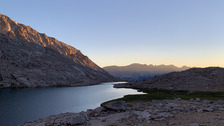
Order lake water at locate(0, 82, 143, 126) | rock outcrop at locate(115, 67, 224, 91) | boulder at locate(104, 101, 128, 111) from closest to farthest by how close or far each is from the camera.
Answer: boulder at locate(104, 101, 128, 111) → lake water at locate(0, 82, 143, 126) → rock outcrop at locate(115, 67, 224, 91)

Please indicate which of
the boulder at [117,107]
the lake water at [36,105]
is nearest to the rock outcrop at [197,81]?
the lake water at [36,105]

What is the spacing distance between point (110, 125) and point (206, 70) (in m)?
110

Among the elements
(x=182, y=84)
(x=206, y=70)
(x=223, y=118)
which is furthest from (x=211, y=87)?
(x=223, y=118)

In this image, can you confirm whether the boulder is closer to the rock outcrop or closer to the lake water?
the lake water

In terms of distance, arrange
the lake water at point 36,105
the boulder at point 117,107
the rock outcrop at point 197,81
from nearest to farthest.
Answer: the boulder at point 117,107 → the lake water at point 36,105 → the rock outcrop at point 197,81

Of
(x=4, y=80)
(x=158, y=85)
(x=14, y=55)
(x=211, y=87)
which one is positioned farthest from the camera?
(x=14, y=55)

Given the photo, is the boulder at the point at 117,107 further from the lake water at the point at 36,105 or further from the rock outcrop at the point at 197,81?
the rock outcrop at the point at 197,81

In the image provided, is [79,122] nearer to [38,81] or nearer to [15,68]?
[38,81]

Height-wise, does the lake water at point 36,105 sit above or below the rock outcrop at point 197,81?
below

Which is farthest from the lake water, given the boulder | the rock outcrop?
the rock outcrop

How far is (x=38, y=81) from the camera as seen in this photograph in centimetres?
14975

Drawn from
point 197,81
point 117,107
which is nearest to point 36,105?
point 117,107

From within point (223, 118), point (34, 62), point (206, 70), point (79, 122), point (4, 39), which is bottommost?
point (79, 122)

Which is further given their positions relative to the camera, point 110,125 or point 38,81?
point 38,81
